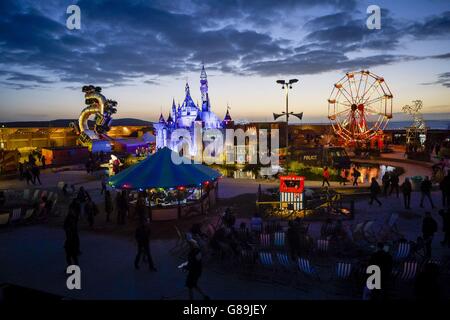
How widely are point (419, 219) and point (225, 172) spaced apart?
664 inches

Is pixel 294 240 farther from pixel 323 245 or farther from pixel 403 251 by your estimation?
pixel 403 251

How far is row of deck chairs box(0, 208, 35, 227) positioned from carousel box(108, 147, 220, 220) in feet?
10.8

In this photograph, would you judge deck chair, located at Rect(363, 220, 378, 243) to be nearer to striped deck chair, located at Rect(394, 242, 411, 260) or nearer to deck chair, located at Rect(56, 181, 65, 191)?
striped deck chair, located at Rect(394, 242, 411, 260)

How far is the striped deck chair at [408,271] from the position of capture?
693cm

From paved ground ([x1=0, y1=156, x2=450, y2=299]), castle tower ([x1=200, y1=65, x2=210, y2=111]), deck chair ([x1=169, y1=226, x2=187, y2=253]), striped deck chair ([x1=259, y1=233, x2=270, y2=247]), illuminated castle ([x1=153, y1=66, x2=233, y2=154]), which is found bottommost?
paved ground ([x1=0, y1=156, x2=450, y2=299])

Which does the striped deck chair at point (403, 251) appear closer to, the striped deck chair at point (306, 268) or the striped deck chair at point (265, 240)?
the striped deck chair at point (306, 268)

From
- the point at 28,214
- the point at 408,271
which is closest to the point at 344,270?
the point at 408,271

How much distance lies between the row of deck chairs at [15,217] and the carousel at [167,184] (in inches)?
129

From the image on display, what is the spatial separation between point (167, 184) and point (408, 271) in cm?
818

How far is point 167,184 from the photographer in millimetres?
12453

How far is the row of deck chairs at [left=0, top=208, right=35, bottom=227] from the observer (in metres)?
12.5

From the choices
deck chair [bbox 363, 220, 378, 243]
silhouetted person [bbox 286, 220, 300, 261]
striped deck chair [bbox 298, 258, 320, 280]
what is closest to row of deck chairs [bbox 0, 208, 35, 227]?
silhouetted person [bbox 286, 220, 300, 261]
